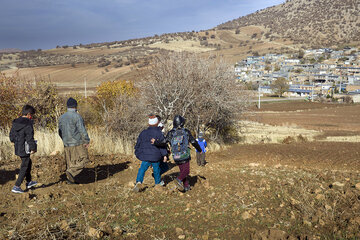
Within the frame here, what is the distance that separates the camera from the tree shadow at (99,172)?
296 inches

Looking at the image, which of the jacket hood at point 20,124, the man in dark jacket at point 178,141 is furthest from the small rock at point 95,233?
the jacket hood at point 20,124

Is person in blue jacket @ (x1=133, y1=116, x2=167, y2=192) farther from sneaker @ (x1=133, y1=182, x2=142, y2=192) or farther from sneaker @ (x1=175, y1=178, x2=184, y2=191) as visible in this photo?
sneaker @ (x1=175, y1=178, x2=184, y2=191)

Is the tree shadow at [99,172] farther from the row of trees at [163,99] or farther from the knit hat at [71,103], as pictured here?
the row of trees at [163,99]

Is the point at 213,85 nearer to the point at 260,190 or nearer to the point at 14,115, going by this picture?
the point at 14,115

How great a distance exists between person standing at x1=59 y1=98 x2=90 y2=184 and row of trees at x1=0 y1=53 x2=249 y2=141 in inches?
233

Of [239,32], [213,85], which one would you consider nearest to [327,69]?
[239,32]

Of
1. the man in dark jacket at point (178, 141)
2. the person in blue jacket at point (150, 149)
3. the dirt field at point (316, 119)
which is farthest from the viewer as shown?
the dirt field at point (316, 119)

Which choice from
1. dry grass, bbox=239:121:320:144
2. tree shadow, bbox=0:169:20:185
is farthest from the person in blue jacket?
dry grass, bbox=239:121:320:144

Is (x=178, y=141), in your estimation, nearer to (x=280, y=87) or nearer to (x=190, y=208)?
(x=190, y=208)

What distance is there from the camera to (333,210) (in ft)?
15.7

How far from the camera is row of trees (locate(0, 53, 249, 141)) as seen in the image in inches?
540

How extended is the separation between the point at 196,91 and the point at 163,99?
1.90 metres

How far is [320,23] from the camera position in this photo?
17125 centimetres

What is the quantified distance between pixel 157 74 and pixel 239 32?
174 metres
